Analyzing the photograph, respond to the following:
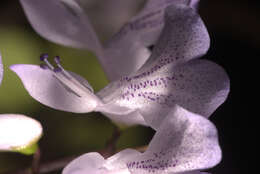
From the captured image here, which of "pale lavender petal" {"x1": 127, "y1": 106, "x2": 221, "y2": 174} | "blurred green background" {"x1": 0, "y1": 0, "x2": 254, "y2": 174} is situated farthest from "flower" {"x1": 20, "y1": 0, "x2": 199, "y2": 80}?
"blurred green background" {"x1": 0, "y1": 0, "x2": 254, "y2": 174}

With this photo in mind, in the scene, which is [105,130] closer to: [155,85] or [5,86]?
[5,86]

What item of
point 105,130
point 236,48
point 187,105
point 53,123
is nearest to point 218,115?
point 236,48

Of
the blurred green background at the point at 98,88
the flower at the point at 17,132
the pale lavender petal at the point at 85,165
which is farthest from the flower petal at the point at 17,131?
the blurred green background at the point at 98,88

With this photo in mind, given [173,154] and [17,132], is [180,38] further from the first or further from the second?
[17,132]

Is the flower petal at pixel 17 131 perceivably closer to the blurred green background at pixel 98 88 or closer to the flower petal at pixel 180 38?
the flower petal at pixel 180 38

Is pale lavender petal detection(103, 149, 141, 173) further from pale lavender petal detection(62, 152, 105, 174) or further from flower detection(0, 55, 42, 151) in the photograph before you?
flower detection(0, 55, 42, 151)

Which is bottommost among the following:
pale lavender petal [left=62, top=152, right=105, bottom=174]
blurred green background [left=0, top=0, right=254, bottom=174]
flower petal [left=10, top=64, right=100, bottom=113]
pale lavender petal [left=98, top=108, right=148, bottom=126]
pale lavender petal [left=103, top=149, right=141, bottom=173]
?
blurred green background [left=0, top=0, right=254, bottom=174]
